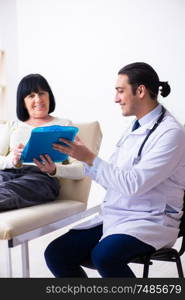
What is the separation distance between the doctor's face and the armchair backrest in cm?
57

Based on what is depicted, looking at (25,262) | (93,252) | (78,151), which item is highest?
(78,151)

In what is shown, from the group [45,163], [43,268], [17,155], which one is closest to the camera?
[45,163]

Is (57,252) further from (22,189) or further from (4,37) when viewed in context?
(4,37)

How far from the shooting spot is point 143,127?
4.81 feet

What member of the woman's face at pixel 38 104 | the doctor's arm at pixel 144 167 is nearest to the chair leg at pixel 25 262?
the doctor's arm at pixel 144 167

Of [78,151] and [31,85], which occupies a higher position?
[31,85]

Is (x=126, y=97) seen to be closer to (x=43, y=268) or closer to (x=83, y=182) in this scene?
(x=83, y=182)

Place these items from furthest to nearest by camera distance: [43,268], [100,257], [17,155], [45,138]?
[43,268]
[17,155]
[45,138]
[100,257]

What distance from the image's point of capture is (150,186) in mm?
1322

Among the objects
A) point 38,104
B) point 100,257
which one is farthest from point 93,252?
point 38,104

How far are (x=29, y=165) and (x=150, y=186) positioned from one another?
2.68 feet

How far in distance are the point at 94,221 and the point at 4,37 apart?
353 cm

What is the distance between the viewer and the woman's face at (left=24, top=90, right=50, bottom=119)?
2.08 meters

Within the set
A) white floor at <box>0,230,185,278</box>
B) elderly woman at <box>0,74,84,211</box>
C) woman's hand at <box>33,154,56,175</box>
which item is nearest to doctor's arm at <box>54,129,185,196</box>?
woman's hand at <box>33,154,56,175</box>
